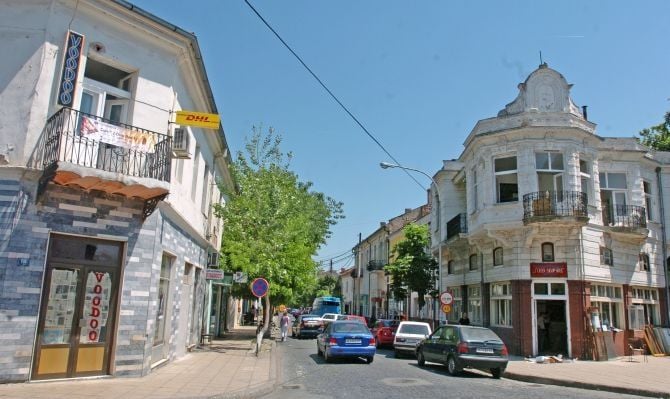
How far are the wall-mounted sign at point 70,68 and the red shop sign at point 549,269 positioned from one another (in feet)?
58.1

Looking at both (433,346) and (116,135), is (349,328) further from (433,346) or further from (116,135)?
(116,135)

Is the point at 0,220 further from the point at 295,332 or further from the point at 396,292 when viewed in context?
the point at 295,332

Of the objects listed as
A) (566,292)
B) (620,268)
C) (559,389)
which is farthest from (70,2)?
(620,268)

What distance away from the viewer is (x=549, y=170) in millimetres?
21609

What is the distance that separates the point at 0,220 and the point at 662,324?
1066 inches

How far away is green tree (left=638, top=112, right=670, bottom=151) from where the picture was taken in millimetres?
33447

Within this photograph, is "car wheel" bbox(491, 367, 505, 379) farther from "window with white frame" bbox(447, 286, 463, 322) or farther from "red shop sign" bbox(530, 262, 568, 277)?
"window with white frame" bbox(447, 286, 463, 322)

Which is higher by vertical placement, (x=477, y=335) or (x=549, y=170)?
(x=549, y=170)

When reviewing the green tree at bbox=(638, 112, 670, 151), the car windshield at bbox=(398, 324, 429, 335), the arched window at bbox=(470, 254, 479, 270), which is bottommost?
the car windshield at bbox=(398, 324, 429, 335)

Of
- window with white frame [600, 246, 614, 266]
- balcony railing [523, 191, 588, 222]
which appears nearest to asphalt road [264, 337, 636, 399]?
balcony railing [523, 191, 588, 222]

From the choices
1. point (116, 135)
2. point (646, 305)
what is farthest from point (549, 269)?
point (116, 135)

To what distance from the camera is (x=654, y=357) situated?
21953 millimetres

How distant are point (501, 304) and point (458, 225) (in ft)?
15.6

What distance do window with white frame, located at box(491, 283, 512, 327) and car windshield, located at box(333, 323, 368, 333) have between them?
6.88 m
